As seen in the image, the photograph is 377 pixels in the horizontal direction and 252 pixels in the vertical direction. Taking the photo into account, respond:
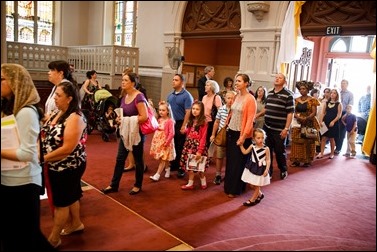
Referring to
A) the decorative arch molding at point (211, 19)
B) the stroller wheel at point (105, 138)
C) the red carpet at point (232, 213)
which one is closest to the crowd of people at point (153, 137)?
the red carpet at point (232, 213)

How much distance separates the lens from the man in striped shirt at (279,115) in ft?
14.4

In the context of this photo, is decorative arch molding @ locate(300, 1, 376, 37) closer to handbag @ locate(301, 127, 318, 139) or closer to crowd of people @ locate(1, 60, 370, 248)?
crowd of people @ locate(1, 60, 370, 248)

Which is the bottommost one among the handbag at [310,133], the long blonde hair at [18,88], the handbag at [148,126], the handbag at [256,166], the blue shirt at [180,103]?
the handbag at [256,166]

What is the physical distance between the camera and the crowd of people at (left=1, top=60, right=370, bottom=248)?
1.83 m

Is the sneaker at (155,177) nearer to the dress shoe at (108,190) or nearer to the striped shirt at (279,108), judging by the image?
the dress shoe at (108,190)

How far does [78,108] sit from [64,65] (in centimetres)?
82

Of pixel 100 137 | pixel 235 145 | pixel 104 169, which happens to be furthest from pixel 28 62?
pixel 235 145

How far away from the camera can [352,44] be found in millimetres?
8117

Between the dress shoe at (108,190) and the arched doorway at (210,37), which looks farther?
the arched doorway at (210,37)

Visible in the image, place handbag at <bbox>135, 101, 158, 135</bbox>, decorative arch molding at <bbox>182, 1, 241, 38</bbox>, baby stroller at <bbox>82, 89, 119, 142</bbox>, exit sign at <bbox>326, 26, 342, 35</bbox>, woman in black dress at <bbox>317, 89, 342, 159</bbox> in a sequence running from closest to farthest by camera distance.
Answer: handbag at <bbox>135, 101, 158, 135</bbox>, exit sign at <bbox>326, 26, 342, 35</bbox>, woman in black dress at <bbox>317, 89, 342, 159</bbox>, baby stroller at <bbox>82, 89, 119, 142</bbox>, decorative arch molding at <bbox>182, 1, 241, 38</bbox>

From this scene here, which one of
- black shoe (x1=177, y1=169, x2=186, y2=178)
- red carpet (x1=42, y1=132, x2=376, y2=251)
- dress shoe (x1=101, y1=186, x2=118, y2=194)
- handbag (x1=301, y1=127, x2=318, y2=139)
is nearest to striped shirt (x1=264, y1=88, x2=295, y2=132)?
red carpet (x1=42, y1=132, x2=376, y2=251)

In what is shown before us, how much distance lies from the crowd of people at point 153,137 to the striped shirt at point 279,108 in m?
0.01

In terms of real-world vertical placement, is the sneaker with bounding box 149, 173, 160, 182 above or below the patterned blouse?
below

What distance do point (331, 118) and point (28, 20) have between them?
5781mm
